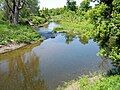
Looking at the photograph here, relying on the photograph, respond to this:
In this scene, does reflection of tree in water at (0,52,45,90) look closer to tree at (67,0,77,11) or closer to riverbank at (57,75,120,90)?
riverbank at (57,75,120,90)

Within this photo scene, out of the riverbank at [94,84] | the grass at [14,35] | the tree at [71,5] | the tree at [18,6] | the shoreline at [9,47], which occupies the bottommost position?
the tree at [71,5]

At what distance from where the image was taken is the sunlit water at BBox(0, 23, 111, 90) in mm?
22397

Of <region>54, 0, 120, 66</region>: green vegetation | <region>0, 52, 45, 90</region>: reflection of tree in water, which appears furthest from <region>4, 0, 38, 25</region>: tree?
<region>54, 0, 120, 66</region>: green vegetation

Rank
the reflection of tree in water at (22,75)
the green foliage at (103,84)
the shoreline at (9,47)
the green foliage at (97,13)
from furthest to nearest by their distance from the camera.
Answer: the shoreline at (9,47) → the reflection of tree in water at (22,75) → the green foliage at (97,13) → the green foliage at (103,84)

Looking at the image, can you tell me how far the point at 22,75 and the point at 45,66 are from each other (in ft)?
11.9

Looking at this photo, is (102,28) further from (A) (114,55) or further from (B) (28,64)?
(B) (28,64)

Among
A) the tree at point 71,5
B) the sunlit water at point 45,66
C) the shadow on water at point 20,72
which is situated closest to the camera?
the shadow on water at point 20,72

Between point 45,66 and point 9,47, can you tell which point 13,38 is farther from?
point 45,66

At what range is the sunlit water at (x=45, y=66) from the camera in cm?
2240

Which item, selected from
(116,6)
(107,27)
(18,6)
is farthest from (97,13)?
(18,6)

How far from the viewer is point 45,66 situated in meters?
28.0

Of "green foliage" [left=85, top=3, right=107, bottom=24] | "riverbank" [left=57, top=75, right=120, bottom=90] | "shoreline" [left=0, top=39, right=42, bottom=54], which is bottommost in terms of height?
"shoreline" [left=0, top=39, right=42, bottom=54]

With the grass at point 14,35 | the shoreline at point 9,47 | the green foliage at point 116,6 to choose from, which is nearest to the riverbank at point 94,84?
the green foliage at point 116,6

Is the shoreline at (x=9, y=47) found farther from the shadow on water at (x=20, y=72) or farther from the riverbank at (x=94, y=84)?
the riverbank at (x=94, y=84)
